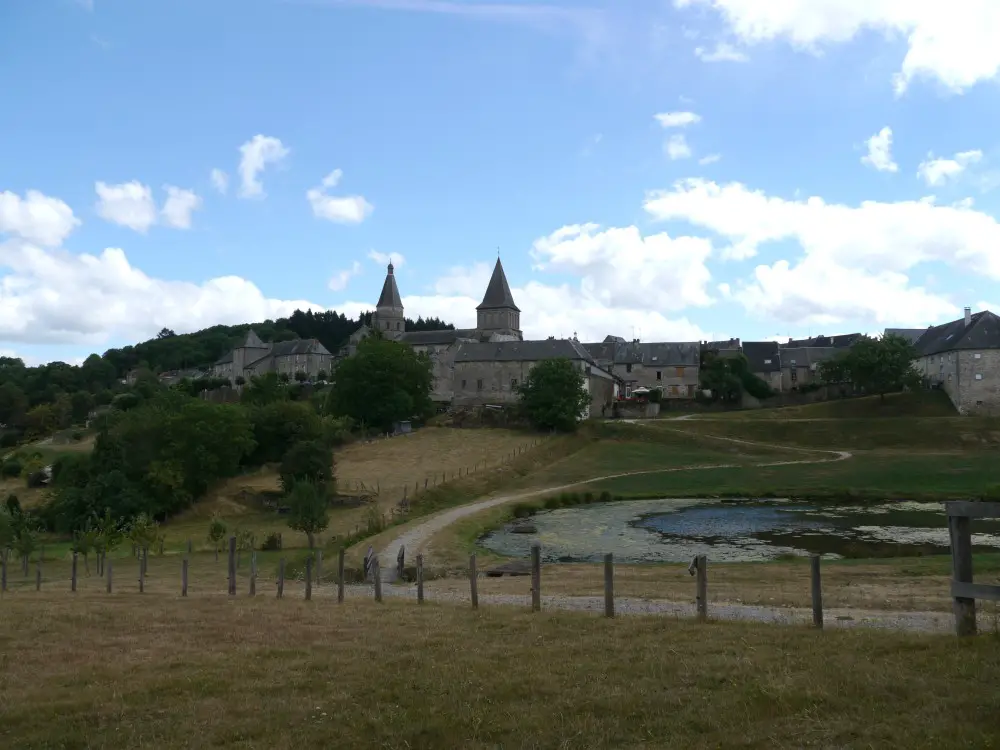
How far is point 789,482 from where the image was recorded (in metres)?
51.5

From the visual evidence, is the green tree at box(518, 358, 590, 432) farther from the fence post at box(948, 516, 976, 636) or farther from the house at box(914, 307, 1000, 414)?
the fence post at box(948, 516, 976, 636)

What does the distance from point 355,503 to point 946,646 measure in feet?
135

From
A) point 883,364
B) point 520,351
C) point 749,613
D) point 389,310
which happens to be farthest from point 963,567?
point 389,310

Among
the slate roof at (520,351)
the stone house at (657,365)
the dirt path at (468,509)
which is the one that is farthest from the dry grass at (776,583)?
the stone house at (657,365)

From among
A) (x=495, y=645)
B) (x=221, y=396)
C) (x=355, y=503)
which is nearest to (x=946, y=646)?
(x=495, y=645)

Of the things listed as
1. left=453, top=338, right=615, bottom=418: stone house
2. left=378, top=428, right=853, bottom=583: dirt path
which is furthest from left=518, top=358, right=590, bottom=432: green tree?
left=453, top=338, right=615, bottom=418: stone house

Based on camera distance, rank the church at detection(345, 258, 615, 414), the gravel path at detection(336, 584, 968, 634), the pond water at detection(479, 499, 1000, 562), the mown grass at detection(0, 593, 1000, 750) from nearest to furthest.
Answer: the mown grass at detection(0, 593, 1000, 750), the gravel path at detection(336, 584, 968, 634), the pond water at detection(479, 499, 1000, 562), the church at detection(345, 258, 615, 414)

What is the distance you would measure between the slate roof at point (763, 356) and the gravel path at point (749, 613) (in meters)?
86.6

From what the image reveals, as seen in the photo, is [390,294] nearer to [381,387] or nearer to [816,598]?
[381,387]

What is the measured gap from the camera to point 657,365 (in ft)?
318

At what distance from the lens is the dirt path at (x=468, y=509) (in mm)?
29861

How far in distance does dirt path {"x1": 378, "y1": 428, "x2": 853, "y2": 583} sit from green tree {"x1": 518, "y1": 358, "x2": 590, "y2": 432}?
935 centimetres

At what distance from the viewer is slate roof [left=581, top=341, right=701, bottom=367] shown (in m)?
95.2

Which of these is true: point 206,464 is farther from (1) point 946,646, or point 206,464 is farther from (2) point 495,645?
(1) point 946,646
